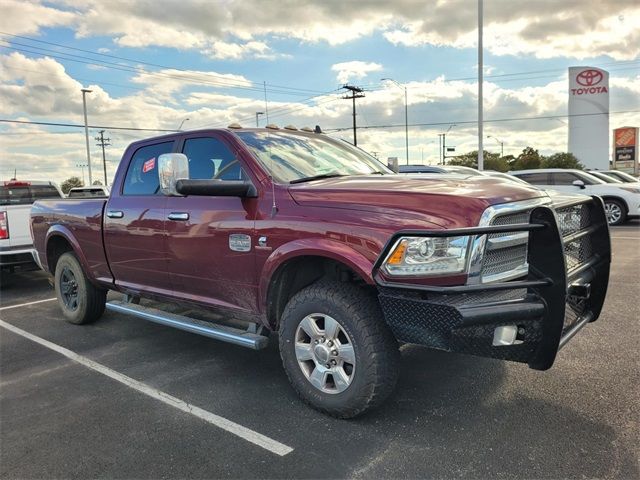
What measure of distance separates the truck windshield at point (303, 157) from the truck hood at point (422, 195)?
0.31m

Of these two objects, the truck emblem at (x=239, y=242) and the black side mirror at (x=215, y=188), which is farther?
the truck emblem at (x=239, y=242)

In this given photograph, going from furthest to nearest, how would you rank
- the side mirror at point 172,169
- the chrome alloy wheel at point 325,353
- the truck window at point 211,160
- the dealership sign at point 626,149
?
the dealership sign at point 626,149
the truck window at point 211,160
the side mirror at point 172,169
the chrome alloy wheel at point 325,353

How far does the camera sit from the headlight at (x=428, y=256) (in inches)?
108

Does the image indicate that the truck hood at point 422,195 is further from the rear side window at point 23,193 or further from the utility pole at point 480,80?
the utility pole at point 480,80

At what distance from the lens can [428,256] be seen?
2.80 m

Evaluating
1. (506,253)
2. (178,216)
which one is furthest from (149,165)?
(506,253)

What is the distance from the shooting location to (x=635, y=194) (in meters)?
14.6

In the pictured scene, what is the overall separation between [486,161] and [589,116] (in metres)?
13.4

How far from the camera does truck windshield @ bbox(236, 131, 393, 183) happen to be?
383cm

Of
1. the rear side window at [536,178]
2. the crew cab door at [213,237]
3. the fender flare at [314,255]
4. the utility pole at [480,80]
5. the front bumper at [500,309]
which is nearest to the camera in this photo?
the front bumper at [500,309]

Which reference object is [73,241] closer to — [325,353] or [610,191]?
[325,353]

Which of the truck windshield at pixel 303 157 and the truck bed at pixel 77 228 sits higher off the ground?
the truck windshield at pixel 303 157

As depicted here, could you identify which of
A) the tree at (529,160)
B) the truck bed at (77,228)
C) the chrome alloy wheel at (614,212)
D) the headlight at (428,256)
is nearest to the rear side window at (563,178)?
the chrome alloy wheel at (614,212)

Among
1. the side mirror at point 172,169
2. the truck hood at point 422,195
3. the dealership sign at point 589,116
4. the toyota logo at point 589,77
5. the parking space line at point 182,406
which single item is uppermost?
the toyota logo at point 589,77
